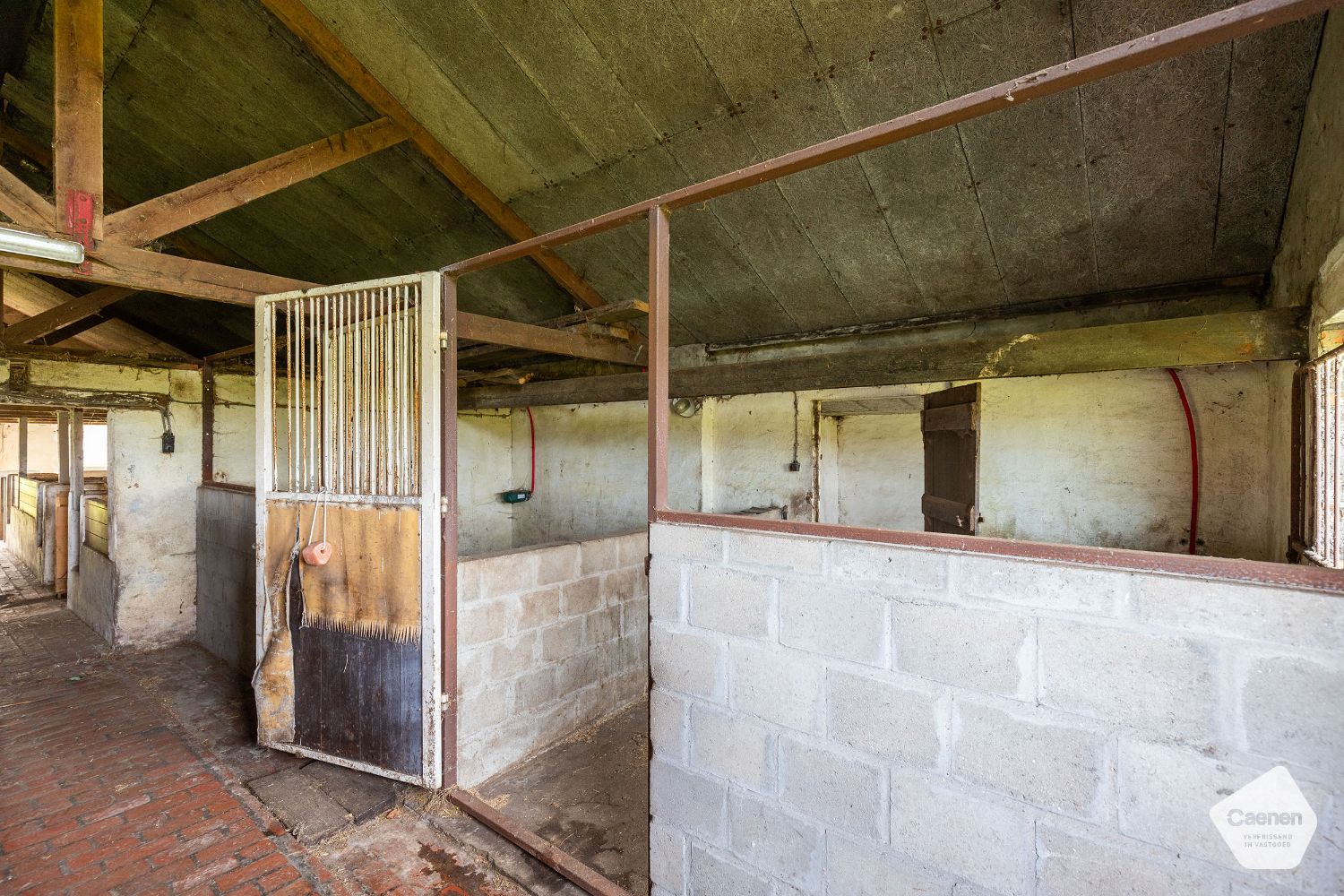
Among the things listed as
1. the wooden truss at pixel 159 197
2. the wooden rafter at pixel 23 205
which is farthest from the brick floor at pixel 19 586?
the wooden rafter at pixel 23 205

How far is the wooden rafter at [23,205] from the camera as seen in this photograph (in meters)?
1.97

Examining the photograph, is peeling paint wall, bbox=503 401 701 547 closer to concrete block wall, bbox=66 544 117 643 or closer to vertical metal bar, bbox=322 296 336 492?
vertical metal bar, bbox=322 296 336 492

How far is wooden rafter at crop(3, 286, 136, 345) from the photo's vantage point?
3.61 metres

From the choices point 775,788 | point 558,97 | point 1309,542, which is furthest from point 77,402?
point 1309,542

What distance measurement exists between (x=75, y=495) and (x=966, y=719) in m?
6.87

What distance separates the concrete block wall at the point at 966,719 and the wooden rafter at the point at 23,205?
8.07 feet

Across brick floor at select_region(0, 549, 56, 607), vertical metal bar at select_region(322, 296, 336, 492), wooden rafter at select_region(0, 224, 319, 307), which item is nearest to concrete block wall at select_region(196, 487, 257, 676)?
vertical metal bar at select_region(322, 296, 336, 492)

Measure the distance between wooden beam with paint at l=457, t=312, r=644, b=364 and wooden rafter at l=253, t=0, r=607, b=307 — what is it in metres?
0.45

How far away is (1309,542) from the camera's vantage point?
6.44 ft

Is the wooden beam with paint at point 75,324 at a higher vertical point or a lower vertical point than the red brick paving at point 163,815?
higher

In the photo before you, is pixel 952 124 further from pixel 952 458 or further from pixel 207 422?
pixel 207 422

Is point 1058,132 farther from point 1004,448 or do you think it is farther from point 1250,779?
point 1250,779

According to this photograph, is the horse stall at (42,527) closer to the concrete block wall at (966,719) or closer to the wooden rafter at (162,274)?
the wooden rafter at (162,274)

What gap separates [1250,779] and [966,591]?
460 millimetres
